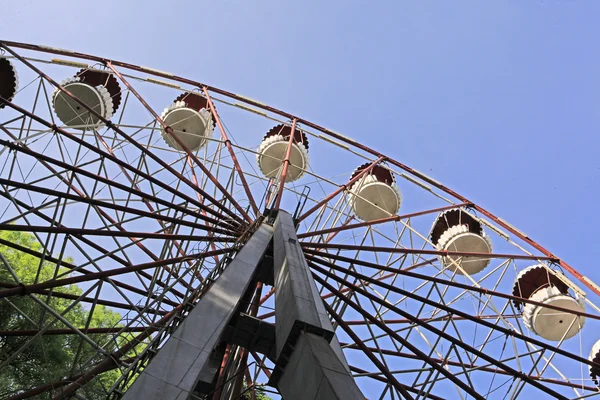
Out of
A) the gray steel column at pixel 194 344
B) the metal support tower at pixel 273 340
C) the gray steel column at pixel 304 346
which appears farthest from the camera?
the gray steel column at pixel 194 344

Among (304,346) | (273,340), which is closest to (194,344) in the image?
(304,346)

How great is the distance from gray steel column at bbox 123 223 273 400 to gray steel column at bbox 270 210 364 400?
28.3 inches

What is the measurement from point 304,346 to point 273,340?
10.1 ft

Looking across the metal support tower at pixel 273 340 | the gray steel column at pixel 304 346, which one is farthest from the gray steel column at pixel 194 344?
the gray steel column at pixel 304 346

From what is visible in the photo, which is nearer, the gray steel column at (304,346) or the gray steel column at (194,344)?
the gray steel column at (304,346)

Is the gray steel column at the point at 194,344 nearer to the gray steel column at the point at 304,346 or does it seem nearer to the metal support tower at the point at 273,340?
the metal support tower at the point at 273,340

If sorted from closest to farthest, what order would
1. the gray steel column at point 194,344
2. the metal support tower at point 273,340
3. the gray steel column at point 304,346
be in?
the gray steel column at point 304,346
the metal support tower at point 273,340
the gray steel column at point 194,344

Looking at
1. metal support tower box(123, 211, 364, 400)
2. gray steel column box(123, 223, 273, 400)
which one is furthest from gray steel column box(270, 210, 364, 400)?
gray steel column box(123, 223, 273, 400)

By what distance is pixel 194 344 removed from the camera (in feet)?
24.4

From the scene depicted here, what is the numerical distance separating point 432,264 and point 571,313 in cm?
484

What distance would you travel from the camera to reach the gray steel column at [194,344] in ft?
21.0

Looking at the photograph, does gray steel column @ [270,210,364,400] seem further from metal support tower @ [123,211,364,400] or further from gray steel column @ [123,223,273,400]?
gray steel column @ [123,223,273,400]

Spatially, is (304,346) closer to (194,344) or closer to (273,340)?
(194,344)

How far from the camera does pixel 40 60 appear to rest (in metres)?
17.6
